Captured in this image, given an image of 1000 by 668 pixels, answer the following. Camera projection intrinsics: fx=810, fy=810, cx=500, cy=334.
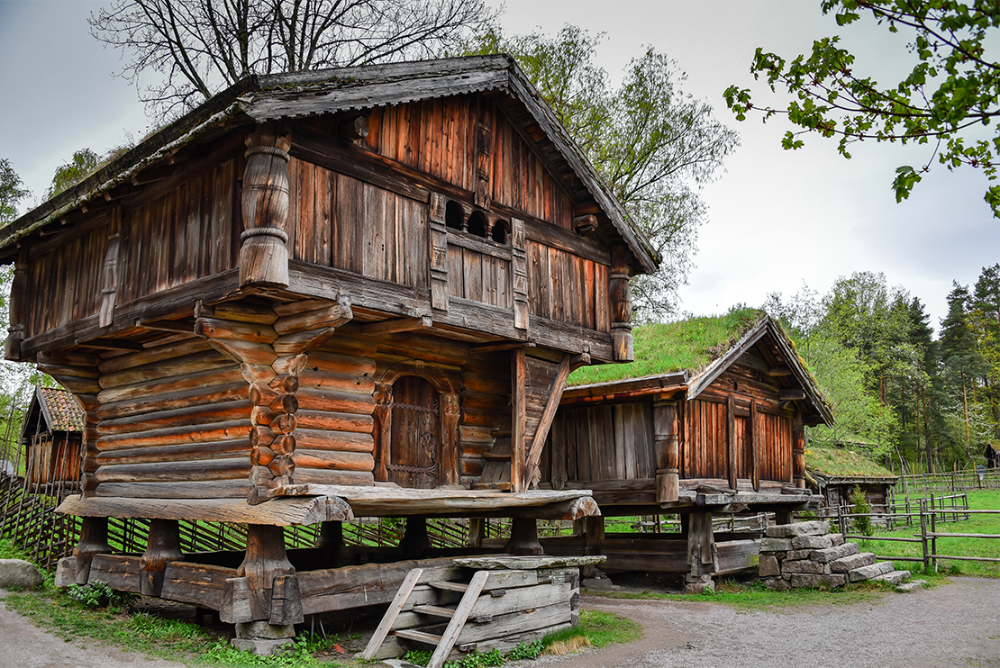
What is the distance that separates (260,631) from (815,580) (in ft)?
35.5

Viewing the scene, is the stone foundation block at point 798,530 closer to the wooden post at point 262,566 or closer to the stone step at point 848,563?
the stone step at point 848,563

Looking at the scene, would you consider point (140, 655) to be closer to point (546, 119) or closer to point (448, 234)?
point (448, 234)

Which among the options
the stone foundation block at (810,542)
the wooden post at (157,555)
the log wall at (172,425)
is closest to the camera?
the log wall at (172,425)

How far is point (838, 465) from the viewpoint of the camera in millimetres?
30625

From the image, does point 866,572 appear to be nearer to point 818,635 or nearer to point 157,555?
point 818,635

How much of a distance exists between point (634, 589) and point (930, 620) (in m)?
5.85

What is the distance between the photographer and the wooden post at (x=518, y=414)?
11.9 m

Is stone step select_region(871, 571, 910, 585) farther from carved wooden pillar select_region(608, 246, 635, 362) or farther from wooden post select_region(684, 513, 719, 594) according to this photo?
carved wooden pillar select_region(608, 246, 635, 362)

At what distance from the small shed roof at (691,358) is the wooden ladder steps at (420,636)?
7236 millimetres

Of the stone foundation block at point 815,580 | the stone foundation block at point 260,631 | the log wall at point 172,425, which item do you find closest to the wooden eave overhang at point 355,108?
the log wall at point 172,425

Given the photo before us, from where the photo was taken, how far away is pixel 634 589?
16672 millimetres

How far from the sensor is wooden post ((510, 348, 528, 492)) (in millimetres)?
11914

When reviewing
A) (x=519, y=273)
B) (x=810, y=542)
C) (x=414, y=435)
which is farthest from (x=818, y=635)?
(x=519, y=273)

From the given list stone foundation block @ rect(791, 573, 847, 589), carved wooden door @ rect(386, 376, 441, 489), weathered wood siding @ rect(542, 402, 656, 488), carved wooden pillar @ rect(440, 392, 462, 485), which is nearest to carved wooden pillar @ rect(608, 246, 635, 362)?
weathered wood siding @ rect(542, 402, 656, 488)
